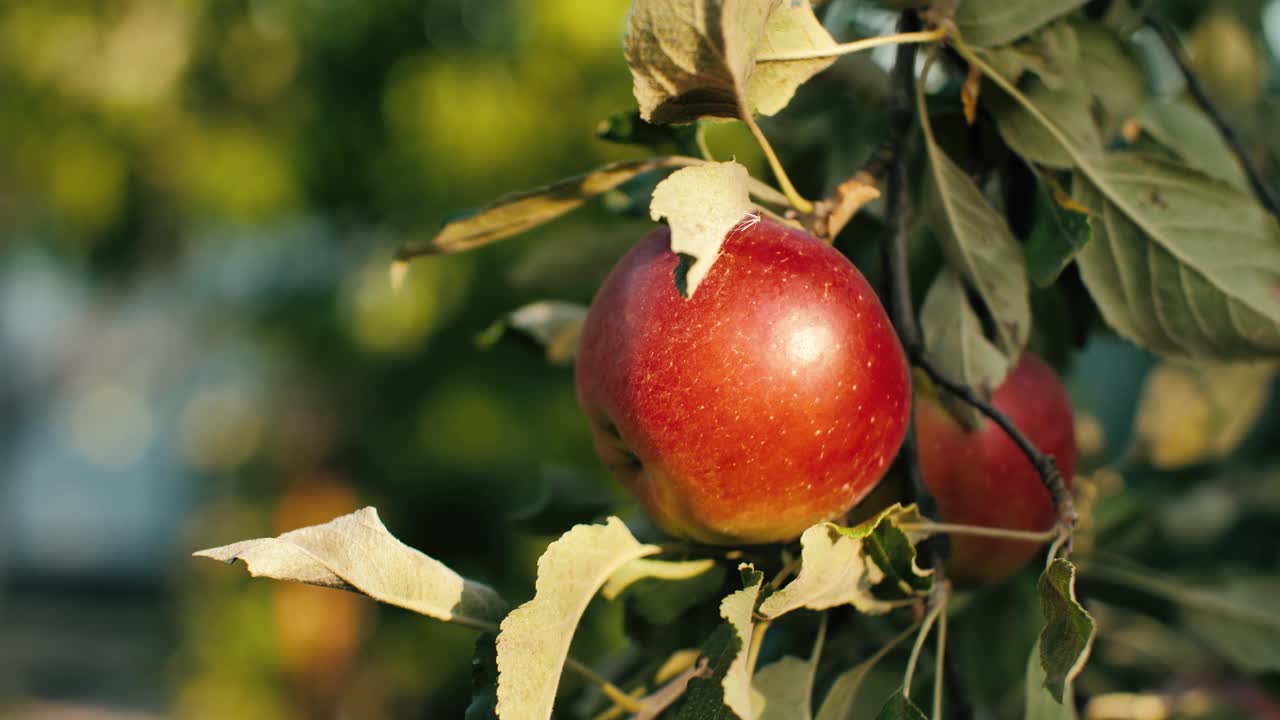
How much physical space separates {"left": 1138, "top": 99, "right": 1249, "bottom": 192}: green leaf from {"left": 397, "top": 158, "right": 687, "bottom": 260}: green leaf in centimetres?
30

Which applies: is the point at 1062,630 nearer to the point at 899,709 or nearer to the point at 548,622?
the point at 899,709

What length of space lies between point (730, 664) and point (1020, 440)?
0.17 meters

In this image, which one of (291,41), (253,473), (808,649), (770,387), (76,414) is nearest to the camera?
(770,387)

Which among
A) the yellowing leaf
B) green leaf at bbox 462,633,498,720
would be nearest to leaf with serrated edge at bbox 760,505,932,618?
A: green leaf at bbox 462,633,498,720

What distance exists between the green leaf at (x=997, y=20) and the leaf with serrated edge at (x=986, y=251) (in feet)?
0.18

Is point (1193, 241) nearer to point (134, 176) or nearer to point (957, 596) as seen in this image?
point (957, 596)

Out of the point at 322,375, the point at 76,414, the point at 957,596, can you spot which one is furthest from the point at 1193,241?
the point at 76,414

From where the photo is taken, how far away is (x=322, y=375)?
4070 millimetres

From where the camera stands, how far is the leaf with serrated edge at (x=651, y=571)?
0.48m

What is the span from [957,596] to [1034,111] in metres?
0.27

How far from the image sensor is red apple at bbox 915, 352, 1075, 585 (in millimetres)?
529

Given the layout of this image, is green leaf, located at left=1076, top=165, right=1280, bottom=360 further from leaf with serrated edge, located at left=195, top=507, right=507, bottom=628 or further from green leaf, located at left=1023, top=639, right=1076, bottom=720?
leaf with serrated edge, located at left=195, top=507, right=507, bottom=628

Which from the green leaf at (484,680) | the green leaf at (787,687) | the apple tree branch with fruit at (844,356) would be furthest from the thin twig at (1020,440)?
the green leaf at (484,680)

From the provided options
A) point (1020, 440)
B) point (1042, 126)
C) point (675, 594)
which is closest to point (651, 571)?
point (675, 594)
